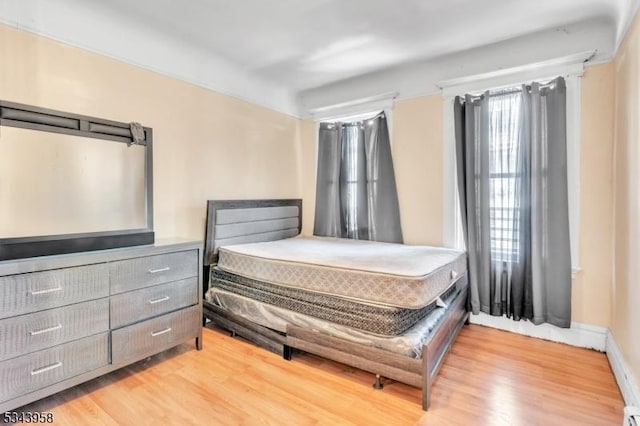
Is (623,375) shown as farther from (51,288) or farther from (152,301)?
(51,288)

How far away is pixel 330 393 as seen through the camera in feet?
6.70

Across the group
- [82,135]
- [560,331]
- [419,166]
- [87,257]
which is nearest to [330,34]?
[419,166]

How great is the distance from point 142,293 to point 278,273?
0.95 m

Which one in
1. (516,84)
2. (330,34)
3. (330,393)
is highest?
(330,34)

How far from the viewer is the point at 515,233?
2.87 metres

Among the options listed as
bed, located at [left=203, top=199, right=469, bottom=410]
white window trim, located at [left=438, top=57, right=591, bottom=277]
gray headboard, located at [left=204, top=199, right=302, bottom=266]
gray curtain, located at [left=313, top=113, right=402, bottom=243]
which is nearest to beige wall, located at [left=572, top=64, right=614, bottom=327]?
white window trim, located at [left=438, top=57, right=591, bottom=277]

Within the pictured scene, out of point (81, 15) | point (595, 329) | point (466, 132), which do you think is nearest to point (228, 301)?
point (81, 15)

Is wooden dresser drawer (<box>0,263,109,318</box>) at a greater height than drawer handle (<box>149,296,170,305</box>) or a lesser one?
greater

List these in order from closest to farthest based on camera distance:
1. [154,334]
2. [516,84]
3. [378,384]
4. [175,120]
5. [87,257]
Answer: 1. [87,257]
2. [378,384]
3. [154,334]
4. [516,84]
5. [175,120]

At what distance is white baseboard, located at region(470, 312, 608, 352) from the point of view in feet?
8.54

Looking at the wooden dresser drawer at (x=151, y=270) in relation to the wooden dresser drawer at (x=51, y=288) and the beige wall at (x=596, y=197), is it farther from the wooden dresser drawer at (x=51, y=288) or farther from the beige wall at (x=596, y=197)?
the beige wall at (x=596, y=197)

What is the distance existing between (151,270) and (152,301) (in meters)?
0.22

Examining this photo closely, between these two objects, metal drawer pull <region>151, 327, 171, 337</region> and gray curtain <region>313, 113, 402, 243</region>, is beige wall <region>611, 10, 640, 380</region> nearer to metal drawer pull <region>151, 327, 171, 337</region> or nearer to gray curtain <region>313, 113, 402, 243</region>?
gray curtain <region>313, 113, 402, 243</region>

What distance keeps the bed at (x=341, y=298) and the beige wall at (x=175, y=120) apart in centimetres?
32
